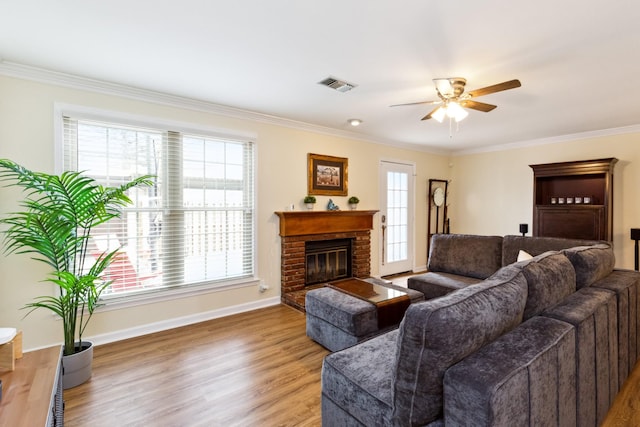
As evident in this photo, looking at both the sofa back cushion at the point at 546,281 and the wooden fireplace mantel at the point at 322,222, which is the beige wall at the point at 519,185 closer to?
the wooden fireplace mantel at the point at 322,222

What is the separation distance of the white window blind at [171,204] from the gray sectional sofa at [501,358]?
2427mm

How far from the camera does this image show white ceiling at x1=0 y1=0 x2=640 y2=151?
1.84 m

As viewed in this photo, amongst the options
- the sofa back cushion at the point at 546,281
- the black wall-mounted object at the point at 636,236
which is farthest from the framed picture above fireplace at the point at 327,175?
the black wall-mounted object at the point at 636,236

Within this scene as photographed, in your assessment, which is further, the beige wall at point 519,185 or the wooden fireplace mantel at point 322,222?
the beige wall at point 519,185

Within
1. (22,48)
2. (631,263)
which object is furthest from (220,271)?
(631,263)

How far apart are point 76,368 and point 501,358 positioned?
2836 millimetres

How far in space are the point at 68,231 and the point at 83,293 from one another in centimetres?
49

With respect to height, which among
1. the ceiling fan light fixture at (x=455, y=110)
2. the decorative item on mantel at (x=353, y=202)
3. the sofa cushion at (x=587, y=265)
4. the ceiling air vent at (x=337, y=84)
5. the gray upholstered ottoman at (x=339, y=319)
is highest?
the ceiling air vent at (x=337, y=84)

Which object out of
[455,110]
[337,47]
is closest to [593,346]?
[455,110]

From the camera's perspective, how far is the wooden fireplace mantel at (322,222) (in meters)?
4.14

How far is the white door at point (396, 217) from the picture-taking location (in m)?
5.50

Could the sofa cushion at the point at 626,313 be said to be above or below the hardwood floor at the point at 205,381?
above

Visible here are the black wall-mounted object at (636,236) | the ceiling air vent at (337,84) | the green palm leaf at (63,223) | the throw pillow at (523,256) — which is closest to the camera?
the green palm leaf at (63,223)

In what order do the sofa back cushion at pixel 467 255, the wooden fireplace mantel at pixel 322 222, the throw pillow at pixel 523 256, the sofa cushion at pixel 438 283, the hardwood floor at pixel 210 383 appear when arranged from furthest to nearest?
the wooden fireplace mantel at pixel 322 222
the sofa back cushion at pixel 467 255
the sofa cushion at pixel 438 283
the throw pillow at pixel 523 256
the hardwood floor at pixel 210 383
